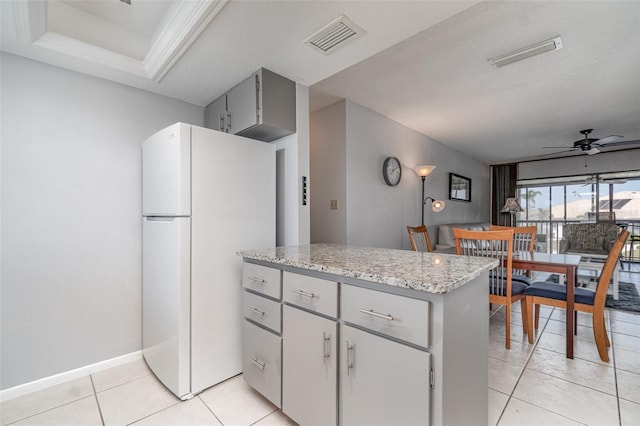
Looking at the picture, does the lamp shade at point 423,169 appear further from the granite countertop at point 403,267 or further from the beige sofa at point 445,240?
the granite countertop at point 403,267

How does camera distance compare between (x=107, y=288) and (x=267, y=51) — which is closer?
(x=267, y=51)

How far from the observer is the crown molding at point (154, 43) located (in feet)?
5.04

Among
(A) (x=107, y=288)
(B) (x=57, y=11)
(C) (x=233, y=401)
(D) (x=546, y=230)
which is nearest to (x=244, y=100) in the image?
(B) (x=57, y=11)

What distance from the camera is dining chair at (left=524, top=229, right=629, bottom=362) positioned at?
2100mm

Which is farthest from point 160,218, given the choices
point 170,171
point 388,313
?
point 388,313

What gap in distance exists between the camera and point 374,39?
1.78m

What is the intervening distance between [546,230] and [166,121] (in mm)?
8546

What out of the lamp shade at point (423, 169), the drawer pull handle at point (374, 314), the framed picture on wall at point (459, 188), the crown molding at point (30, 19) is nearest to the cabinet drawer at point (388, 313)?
the drawer pull handle at point (374, 314)

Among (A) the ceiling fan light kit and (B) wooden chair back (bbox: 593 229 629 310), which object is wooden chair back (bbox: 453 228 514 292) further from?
(A) the ceiling fan light kit

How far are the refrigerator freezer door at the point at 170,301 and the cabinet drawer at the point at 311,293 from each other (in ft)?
2.28

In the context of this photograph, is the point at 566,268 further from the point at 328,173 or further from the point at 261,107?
the point at 261,107

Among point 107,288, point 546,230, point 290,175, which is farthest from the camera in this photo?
point 546,230

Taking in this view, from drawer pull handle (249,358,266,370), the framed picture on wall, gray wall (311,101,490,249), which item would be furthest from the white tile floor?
the framed picture on wall

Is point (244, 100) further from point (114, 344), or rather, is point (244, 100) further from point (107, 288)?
point (114, 344)
